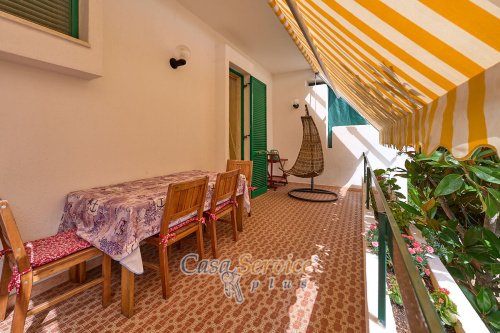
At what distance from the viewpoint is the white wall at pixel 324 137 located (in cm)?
511

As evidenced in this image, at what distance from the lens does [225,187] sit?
2355 mm

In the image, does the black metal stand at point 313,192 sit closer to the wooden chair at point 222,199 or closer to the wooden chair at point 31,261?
the wooden chair at point 222,199

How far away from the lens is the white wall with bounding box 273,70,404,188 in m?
5.11

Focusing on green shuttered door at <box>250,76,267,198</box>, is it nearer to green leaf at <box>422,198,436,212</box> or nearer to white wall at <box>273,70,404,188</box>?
white wall at <box>273,70,404,188</box>

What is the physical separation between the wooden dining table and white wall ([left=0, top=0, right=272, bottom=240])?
0.28m

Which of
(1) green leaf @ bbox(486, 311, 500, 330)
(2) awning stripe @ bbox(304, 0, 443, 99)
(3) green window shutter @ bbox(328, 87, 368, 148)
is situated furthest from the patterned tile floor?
(3) green window shutter @ bbox(328, 87, 368, 148)

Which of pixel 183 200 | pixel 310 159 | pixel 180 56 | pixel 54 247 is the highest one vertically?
pixel 180 56

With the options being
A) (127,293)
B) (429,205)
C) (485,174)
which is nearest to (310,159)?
(429,205)

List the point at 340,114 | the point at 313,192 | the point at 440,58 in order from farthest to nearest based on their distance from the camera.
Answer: the point at 340,114 → the point at 313,192 → the point at 440,58

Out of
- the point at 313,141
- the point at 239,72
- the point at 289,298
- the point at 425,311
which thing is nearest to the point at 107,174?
the point at 289,298

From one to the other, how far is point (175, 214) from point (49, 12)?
6.29 feet

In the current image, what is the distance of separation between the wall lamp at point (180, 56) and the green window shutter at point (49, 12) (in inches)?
44.4

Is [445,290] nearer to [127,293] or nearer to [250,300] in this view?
[250,300]

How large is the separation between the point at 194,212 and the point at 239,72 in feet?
11.4
